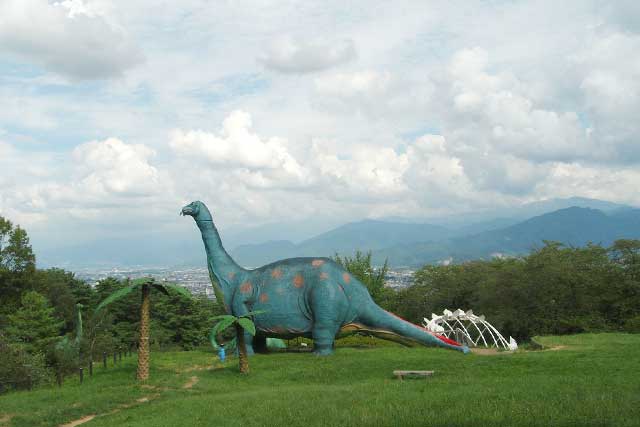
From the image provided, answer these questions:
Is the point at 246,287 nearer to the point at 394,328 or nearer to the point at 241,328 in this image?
the point at 241,328

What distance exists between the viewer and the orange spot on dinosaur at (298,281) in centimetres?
2163

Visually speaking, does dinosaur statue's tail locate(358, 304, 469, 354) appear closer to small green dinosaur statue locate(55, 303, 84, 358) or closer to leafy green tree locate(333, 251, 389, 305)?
small green dinosaur statue locate(55, 303, 84, 358)

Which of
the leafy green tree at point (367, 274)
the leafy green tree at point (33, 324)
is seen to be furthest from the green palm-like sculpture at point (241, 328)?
the leafy green tree at point (367, 274)

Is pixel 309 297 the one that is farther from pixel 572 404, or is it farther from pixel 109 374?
pixel 572 404

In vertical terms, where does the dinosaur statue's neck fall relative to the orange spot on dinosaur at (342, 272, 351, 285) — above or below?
above

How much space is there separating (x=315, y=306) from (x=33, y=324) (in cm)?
1863

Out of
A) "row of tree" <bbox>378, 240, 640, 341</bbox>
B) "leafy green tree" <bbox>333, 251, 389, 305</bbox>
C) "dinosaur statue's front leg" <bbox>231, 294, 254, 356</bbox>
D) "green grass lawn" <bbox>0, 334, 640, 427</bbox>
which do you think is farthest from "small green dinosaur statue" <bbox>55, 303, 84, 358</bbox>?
"row of tree" <bbox>378, 240, 640, 341</bbox>

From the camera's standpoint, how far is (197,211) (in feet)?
77.7

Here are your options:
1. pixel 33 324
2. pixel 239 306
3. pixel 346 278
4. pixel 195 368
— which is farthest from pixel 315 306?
pixel 33 324

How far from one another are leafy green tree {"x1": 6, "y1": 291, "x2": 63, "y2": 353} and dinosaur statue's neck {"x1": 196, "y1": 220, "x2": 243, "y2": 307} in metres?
12.6

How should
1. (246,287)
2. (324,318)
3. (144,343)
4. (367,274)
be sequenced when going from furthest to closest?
(367,274) < (246,287) < (324,318) < (144,343)

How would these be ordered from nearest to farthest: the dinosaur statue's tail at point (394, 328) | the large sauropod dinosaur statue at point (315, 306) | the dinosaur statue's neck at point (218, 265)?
the large sauropod dinosaur statue at point (315, 306) < the dinosaur statue's tail at point (394, 328) < the dinosaur statue's neck at point (218, 265)

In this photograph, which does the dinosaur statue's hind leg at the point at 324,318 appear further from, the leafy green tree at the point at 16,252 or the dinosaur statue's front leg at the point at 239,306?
the leafy green tree at the point at 16,252

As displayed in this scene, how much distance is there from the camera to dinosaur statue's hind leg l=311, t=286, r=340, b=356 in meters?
20.8
